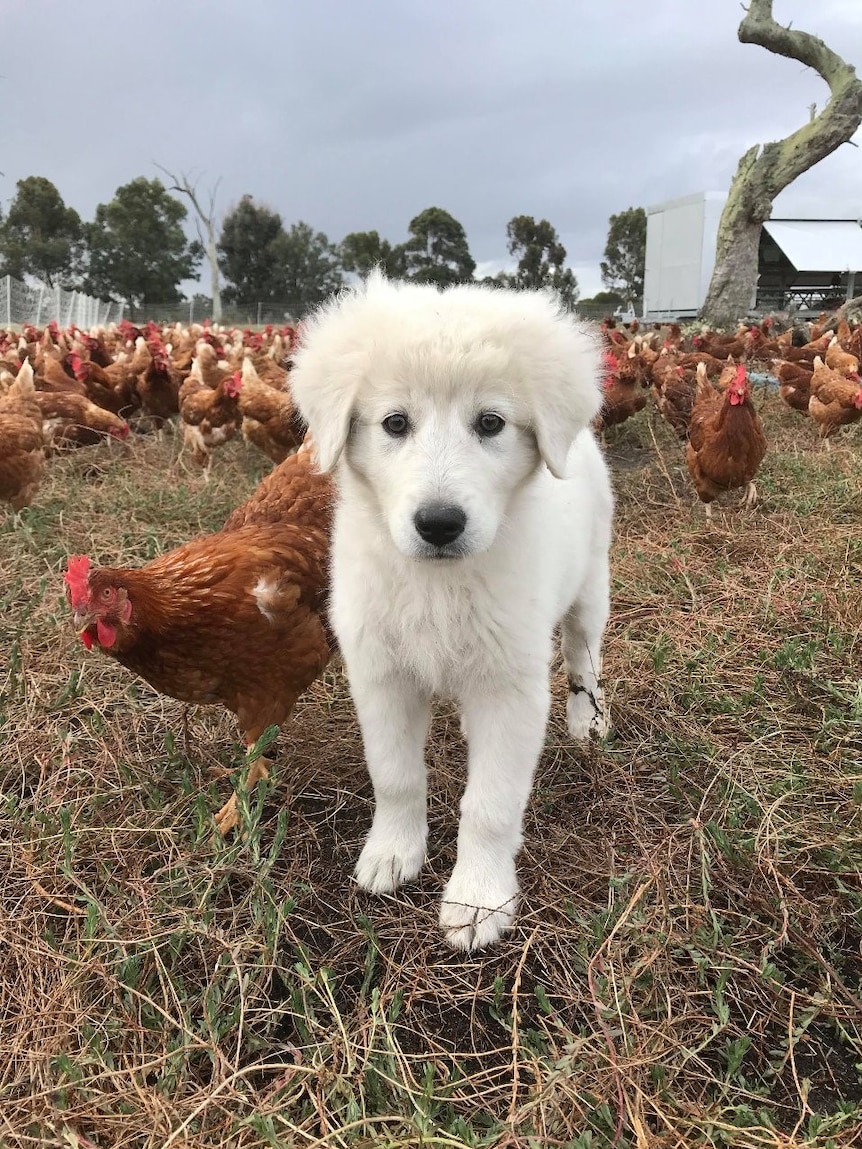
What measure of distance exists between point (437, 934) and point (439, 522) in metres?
1.23

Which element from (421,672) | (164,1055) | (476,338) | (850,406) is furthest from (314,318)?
(850,406)

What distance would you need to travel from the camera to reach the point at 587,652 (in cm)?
306

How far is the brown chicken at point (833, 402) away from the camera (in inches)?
299

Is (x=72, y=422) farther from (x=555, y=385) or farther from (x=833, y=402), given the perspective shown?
(x=833, y=402)

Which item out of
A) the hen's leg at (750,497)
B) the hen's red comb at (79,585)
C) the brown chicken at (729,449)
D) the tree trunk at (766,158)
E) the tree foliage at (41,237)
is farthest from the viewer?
the tree foliage at (41,237)

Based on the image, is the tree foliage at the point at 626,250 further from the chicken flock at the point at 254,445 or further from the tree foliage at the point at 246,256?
the chicken flock at the point at 254,445

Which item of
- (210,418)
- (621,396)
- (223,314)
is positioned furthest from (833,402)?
(223,314)

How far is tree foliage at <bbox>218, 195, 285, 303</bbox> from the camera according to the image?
54.3 metres

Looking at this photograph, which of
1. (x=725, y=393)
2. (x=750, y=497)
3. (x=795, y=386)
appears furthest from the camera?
(x=795, y=386)

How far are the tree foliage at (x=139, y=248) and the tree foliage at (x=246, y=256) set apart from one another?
244cm

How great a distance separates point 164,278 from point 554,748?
5626 cm

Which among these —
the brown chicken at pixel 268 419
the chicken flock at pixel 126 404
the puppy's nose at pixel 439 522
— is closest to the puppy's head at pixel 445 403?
the puppy's nose at pixel 439 522

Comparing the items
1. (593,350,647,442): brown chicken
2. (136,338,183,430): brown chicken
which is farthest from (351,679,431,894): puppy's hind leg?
(136,338,183,430): brown chicken

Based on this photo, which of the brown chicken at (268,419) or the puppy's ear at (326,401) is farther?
the brown chicken at (268,419)
